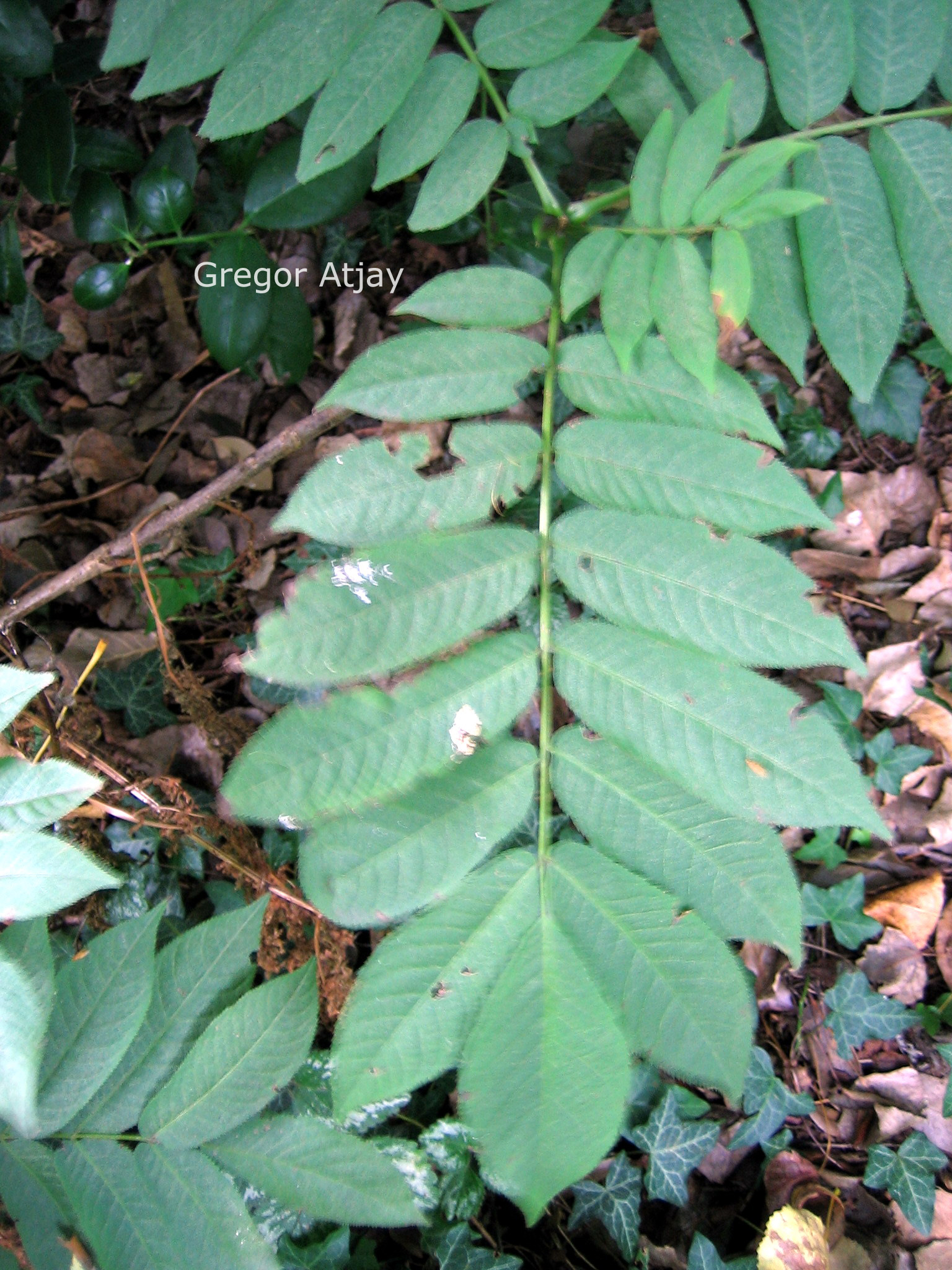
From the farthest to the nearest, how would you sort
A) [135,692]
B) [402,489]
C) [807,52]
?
[135,692] < [807,52] < [402,489]

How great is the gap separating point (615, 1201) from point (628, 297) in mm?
1705

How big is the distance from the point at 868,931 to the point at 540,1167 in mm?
1355

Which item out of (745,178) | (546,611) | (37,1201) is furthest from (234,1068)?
(745,178)

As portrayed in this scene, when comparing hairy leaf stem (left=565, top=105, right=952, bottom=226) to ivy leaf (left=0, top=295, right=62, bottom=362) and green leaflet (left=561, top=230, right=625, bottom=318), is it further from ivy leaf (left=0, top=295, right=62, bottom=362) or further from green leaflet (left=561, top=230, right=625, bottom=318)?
ivy leaf (left=0, top=295, right=62, bottom=362)

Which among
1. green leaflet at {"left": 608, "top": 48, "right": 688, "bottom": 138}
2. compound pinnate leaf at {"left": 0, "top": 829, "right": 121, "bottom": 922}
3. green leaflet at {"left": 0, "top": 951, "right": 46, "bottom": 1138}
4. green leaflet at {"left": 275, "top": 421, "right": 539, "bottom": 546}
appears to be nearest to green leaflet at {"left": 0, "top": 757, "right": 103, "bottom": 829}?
compound pinnate leaf at {"left": 0, "top": 829, "right": 121, "bottom": 922}

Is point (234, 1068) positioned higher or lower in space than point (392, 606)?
lower

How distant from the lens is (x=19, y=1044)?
2.44 ft

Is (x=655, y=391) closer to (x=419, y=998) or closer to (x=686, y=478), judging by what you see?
(x=686, y=478)

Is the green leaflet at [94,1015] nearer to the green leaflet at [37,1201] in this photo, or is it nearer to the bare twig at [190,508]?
the green leaflet at [37,1201]

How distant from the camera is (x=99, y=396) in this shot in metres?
2.30

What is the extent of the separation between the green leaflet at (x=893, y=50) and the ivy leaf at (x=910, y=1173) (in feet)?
6.40

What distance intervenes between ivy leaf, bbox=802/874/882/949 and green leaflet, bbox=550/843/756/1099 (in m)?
1.14

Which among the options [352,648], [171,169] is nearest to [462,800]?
[352,648]

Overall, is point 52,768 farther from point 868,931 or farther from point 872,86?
point 868,931
